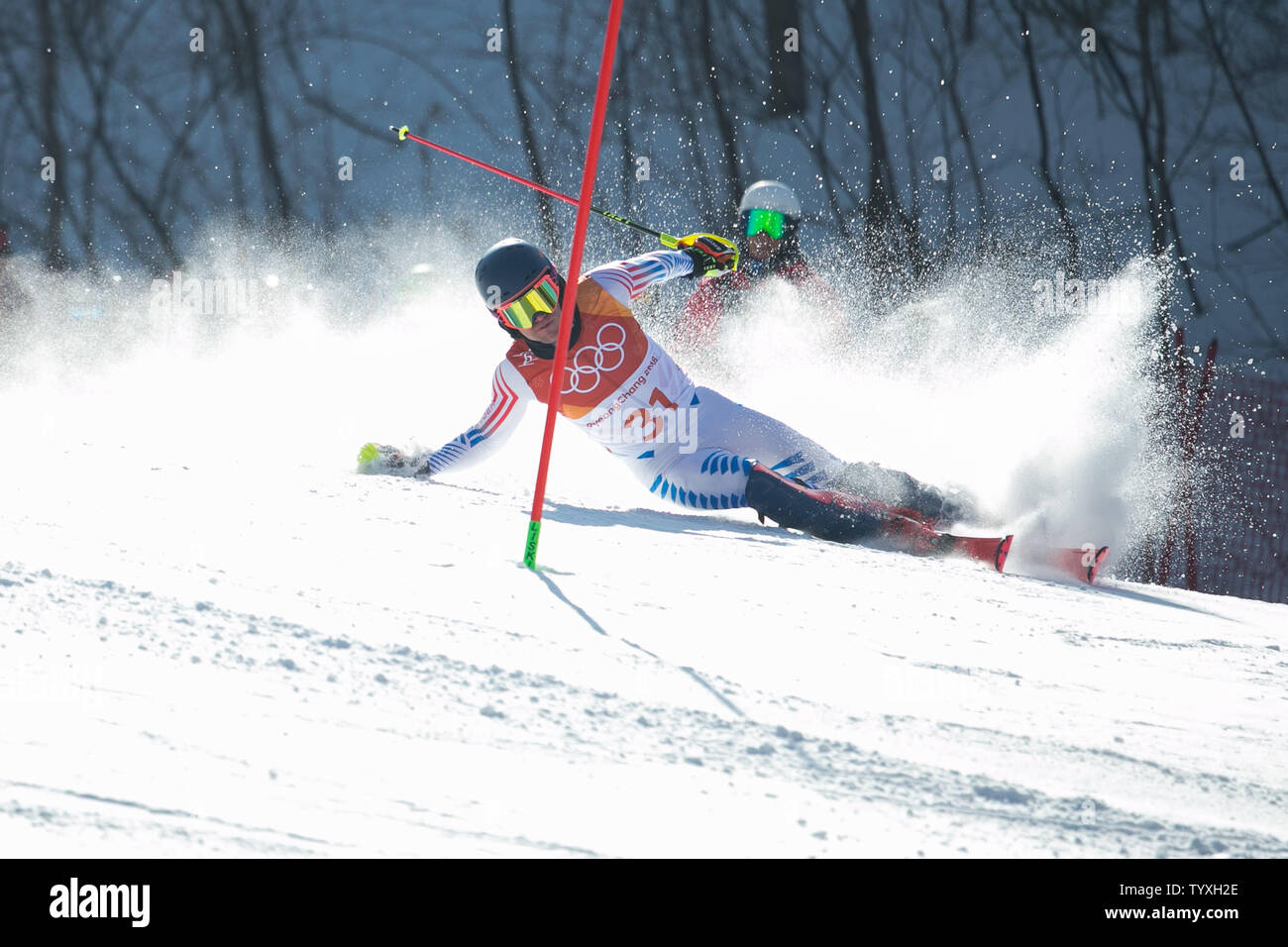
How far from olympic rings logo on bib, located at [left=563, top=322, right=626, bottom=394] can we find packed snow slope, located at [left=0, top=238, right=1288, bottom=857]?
543 millimetres

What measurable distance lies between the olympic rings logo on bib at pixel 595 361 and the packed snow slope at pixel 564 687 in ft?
1.78

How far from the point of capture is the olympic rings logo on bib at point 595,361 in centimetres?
456

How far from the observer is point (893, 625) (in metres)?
2.99

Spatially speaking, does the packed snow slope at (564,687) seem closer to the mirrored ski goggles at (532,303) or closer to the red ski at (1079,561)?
the red ski at (1079,561)

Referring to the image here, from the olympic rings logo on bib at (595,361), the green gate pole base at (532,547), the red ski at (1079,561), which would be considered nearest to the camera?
the green gate pole base at (532,547)

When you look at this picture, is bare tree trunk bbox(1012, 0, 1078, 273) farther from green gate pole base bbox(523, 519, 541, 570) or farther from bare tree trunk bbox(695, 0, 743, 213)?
green gate pole base bbox(523, 519, 541, 570)

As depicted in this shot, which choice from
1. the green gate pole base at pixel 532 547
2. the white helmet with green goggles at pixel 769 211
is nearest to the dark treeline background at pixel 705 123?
the white helmet with green goggles at pixel 769 211

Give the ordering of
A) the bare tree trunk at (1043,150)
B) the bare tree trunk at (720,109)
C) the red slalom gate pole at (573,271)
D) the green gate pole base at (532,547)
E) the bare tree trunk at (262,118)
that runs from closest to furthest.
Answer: the red slalom gate pole at (573,271), the green gate pole base at (532,547), the bare tree trunk at (1043,150), the bare tree trunk at (720,109), the bare tree trunk at (262,118)

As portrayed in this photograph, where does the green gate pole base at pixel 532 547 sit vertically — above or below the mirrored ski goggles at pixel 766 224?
below

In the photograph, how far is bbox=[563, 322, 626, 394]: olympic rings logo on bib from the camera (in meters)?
4.56

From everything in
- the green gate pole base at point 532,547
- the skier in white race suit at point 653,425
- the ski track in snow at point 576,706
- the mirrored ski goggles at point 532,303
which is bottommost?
the ski track in snow at point 576,706

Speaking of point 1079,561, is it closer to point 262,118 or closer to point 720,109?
point 720,109

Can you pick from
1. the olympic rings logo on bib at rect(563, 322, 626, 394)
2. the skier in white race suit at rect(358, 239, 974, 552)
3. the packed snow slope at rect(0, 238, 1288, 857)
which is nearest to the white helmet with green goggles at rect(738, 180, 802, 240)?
the skier in white race suit at rect(358, 239, 974, 552)

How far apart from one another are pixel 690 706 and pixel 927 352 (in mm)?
5451
